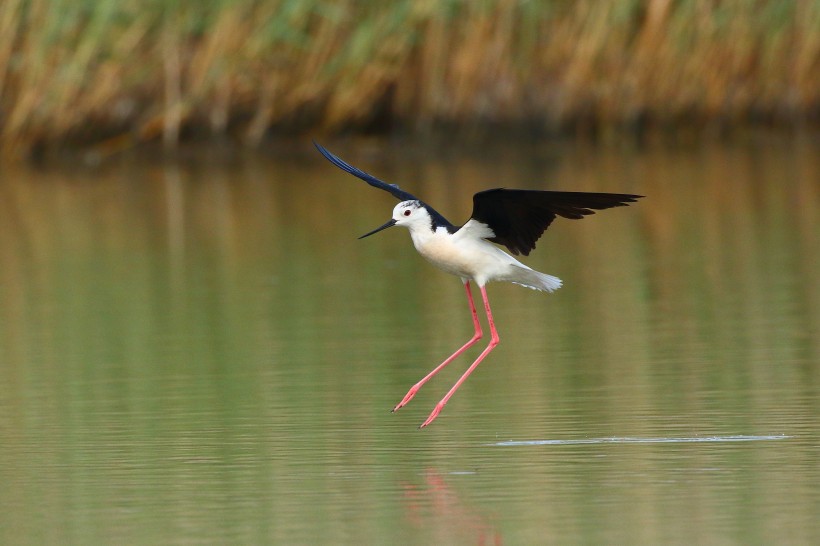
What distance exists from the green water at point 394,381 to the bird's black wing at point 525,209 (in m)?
0.59

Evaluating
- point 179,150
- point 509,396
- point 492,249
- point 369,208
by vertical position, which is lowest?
point 509,396

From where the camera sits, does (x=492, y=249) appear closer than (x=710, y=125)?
Yes

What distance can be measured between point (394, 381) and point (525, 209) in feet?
3.26

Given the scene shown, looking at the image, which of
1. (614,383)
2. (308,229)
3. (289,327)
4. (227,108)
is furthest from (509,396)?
(227,108)

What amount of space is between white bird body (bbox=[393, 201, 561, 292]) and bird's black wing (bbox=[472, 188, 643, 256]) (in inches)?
2.1

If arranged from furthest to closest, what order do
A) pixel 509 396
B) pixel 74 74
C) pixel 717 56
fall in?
pixel 717 56, pixel 74 74, pixel 509 396

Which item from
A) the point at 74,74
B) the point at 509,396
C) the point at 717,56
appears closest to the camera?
the point at 509,396

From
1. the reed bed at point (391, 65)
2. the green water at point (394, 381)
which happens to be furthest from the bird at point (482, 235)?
the reed bed at point (391, 65)

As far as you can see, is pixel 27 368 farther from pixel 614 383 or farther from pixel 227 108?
pixel 227 108

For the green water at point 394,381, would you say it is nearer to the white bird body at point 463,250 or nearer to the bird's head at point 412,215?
the white bird body at point 463,250

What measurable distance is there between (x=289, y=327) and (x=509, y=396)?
2070 mm

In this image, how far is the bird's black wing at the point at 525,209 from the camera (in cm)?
583

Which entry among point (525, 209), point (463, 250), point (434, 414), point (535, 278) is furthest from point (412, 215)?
point (434, 414)

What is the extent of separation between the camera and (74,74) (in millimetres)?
16359
